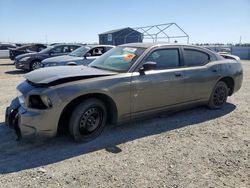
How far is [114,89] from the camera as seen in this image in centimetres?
379

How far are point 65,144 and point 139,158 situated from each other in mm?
1219

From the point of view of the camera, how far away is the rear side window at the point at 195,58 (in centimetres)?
493

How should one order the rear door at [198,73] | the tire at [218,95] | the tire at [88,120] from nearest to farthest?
1. the tire at [88,120]
2. the rear door at [198,73]
3. the tire at [218,95]

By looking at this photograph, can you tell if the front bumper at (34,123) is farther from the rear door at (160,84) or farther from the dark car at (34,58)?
the dark car at (34,58)

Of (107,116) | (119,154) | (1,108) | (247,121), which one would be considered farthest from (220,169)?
(1,108)

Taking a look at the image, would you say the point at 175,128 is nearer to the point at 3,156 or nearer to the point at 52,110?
the point at 52,110

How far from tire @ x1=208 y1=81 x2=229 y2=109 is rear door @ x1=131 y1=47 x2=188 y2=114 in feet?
3.63

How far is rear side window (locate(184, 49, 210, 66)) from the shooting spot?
4926 millimetres

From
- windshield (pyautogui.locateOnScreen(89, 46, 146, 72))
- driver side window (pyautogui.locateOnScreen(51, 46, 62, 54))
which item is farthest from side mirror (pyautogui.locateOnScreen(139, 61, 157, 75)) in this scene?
driver side window (pyautogui.locateOnScreen(51, 46, 62, 54))

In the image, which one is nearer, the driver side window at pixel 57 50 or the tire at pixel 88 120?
the tire at pixel 88 120

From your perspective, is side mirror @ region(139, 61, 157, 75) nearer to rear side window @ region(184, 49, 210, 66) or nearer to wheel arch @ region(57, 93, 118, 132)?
wheel arch @ region(57, 93, 118, 132)

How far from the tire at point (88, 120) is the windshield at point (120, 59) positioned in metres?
0.79

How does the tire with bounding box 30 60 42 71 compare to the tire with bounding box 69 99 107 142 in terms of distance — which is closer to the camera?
the tire with bounding box 69 99 107 142

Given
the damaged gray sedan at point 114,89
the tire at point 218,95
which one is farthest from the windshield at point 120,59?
the tire at point 218,95
